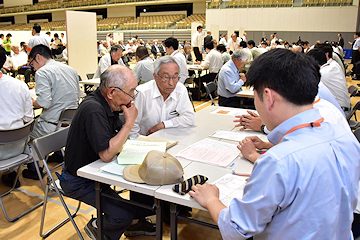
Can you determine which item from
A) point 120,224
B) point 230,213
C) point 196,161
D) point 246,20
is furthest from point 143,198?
point 246,20

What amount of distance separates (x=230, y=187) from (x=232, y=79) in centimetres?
331

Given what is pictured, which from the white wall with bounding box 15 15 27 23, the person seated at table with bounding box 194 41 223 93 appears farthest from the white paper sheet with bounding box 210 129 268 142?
the white wall with bounding box 15 15 27 23

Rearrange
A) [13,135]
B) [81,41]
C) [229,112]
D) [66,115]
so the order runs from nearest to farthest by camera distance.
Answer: [13,135], [229,112], [66,115], [81,41]

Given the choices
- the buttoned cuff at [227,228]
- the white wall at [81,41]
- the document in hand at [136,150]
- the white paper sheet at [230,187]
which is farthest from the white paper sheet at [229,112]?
the white wall at [81,41]

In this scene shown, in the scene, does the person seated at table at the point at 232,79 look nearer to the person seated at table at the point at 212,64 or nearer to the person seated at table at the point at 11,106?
the person seated at table at the point at 11,106

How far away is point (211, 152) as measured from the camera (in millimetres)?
2105

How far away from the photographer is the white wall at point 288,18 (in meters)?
17.5

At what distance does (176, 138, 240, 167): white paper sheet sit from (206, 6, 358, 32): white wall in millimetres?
18312

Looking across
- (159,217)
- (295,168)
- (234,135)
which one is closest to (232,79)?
(234,135)

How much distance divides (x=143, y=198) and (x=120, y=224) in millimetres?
435

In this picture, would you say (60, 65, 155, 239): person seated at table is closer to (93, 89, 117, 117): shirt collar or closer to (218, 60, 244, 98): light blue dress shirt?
(93, 89, 117, 117): shirt collar

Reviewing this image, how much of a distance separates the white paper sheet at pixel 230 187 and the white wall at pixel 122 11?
26033mm

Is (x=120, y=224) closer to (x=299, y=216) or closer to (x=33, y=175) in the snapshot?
(x=299, y=216)

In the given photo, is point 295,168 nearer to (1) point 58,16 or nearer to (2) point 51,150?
(2) point 51,150
